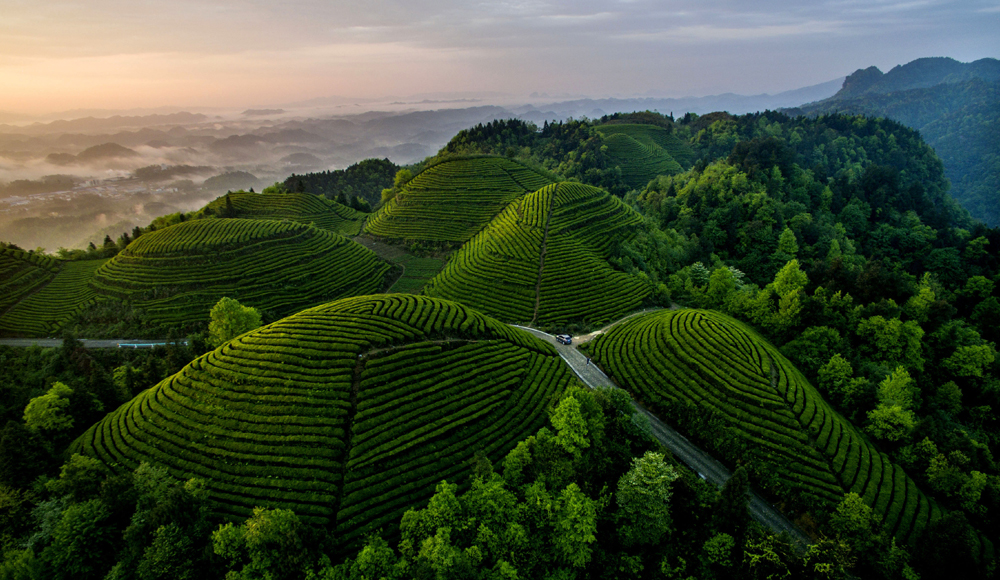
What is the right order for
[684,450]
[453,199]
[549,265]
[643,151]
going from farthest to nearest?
[643,151] < [453,199] < [549,265] < [684,450]

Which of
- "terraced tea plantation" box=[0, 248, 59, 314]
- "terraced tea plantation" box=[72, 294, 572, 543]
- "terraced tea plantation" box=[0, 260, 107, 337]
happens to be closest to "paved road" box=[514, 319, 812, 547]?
"terraced tea plantation" box=[72, 294, 572, 543]

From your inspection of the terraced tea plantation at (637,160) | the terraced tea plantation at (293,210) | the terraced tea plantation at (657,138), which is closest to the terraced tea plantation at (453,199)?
the terraced tea plantation at (293,210)

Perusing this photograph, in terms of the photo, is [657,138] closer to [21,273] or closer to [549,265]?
[549,265]

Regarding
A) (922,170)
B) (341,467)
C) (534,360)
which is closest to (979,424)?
(534,360)

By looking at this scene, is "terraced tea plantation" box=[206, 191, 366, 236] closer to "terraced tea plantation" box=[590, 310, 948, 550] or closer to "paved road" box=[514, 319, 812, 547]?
"paved road" box=[514, 319, 812, 547]

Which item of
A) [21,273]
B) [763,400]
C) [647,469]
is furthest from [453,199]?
[647,469]
